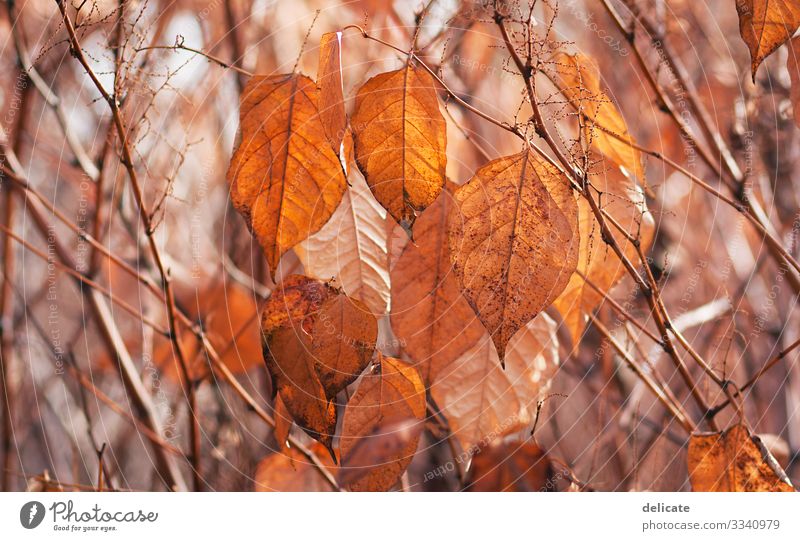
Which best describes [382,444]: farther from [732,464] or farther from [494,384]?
[732,464]

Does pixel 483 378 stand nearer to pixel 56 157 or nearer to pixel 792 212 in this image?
pixel 792 212

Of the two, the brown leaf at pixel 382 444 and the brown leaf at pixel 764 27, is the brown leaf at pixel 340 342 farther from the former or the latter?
the brown leaf at pixel 764 27

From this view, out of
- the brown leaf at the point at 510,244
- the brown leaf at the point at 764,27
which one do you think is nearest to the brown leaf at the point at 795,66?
the brown leaf at the point at 764,27

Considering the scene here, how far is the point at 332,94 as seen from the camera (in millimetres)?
298

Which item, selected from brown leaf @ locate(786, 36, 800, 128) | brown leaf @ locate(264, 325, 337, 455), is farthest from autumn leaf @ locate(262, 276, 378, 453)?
Result: brown leaf @ locate(786, 36, 800, 128)

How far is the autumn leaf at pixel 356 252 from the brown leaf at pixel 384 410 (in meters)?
0.04

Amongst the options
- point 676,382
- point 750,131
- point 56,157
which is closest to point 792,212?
point 750,131

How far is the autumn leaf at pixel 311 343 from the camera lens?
319 mm

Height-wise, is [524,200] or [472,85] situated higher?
[472,85]

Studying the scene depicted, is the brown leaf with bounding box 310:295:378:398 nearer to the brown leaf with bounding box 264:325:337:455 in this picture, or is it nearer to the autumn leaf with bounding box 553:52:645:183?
the brown leaf with bounding box 264:325:337:455

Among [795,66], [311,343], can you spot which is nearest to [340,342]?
[311,343]

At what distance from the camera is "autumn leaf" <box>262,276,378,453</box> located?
1.05ft

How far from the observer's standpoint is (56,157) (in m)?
0.77
